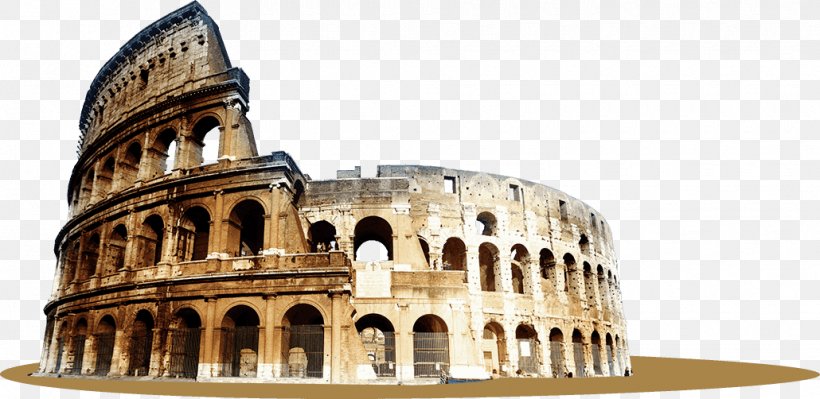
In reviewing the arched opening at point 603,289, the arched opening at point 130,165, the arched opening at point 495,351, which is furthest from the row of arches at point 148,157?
the arched opening at point 603,289

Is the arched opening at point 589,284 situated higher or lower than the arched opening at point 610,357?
higher

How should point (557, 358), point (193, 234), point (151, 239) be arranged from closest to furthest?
1. point (193, 234)
2. point (151, 239)
3. point (557, 358)

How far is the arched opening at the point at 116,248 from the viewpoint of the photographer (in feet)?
66.4

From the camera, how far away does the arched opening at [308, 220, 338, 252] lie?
821 inches

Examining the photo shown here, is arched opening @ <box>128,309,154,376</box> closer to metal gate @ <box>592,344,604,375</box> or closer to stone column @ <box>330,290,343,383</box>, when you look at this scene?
stone column @ <box>330,290,343,383</box>

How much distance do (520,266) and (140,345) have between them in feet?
54.5

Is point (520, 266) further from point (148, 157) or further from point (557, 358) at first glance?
point (148, 157)

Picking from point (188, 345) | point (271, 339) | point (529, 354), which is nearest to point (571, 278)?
point (529, 354)

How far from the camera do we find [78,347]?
19.5 metres

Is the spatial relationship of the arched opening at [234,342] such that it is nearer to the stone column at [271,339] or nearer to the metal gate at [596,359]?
the stone column at [271,339]

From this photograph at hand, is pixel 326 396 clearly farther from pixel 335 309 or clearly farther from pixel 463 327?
pixel 463 327

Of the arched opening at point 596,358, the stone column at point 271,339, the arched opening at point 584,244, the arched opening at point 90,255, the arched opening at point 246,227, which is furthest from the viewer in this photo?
the arched opening at point 584,244

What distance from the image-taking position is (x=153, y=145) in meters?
20.4

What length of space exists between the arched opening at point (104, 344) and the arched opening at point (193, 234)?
3694 millimetres
